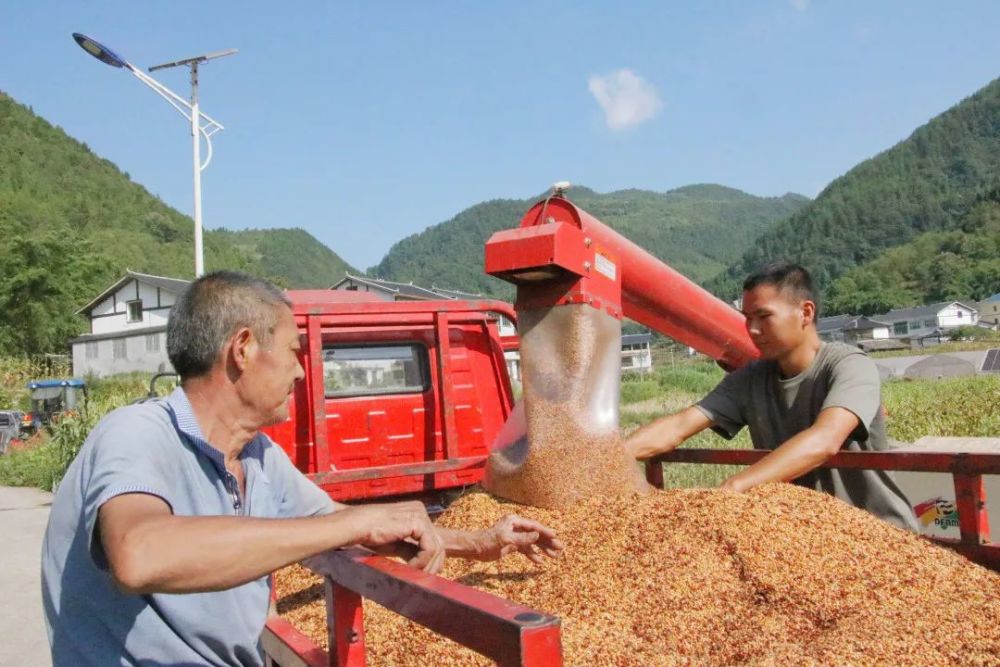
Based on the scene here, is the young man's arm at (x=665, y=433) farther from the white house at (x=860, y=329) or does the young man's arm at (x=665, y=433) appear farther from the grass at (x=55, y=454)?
the white house at (x=860, y=329)

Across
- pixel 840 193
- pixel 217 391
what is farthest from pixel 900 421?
pixel 840 193

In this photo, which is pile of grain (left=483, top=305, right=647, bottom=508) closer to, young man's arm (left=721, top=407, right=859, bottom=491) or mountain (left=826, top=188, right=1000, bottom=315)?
young man's arm (left=721, top=407, right=859, bottom=491)

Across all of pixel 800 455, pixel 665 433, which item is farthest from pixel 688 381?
pixel 800 455

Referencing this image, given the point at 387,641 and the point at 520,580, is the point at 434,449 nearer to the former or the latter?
the point at 520,580

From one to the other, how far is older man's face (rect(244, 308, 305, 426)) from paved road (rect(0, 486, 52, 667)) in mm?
4662

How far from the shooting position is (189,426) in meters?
1.56

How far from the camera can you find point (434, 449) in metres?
4.05

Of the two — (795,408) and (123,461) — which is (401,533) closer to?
(123,461)

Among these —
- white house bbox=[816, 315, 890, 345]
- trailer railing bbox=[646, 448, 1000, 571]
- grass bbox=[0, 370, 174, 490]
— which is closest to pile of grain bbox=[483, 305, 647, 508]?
trailer railing bbox=[646, 448, 1000, 571]

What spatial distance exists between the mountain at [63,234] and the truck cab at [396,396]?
1318 inches

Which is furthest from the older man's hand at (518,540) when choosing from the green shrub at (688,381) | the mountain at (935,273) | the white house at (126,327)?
the mountain at (935,273)

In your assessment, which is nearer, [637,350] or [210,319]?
[210,319]

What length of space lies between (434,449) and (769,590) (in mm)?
2279

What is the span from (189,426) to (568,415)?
1.48 meters
